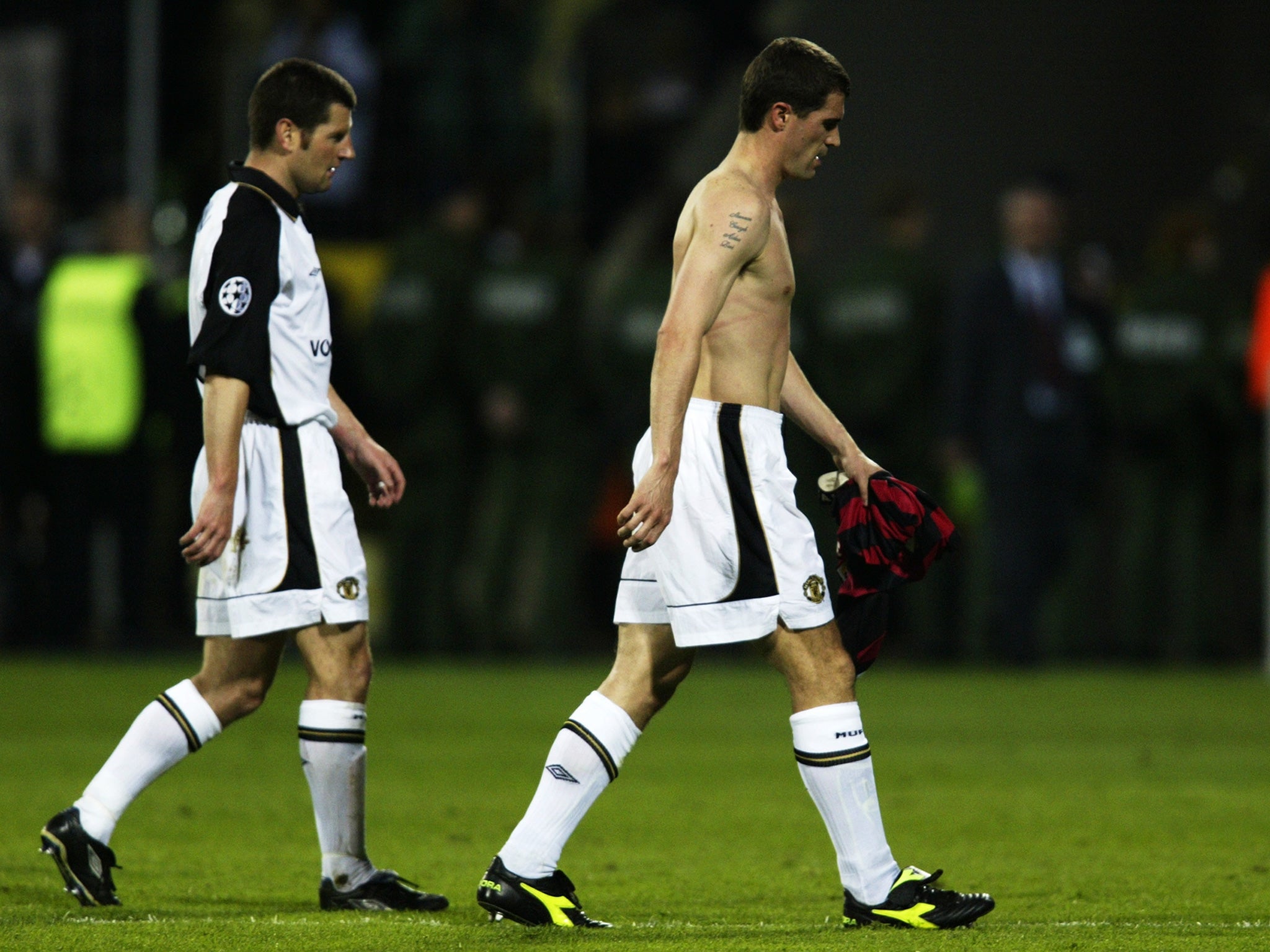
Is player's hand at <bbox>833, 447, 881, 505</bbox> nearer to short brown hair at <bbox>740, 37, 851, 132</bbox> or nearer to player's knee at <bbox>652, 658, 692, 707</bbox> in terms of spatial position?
player's knee at <bbox>652, 658, 692, 707</bbox>

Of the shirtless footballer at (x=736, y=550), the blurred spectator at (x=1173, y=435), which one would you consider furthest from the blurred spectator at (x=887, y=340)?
the shirtless footballer at (x=736, y=550)

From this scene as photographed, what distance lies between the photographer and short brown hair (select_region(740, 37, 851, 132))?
16.6 ft

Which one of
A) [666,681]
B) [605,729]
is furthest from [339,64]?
[605,729]

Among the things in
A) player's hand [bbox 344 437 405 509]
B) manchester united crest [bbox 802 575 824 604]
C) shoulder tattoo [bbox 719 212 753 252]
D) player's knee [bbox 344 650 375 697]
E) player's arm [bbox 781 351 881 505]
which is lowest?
player's knee [bbox 344 650 375 697]

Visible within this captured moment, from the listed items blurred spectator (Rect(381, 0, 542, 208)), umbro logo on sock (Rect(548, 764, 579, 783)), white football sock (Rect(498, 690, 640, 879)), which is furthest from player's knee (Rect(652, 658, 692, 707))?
blurred spectator (Rect(381, 0, 542, 208))

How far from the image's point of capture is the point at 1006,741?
9.09 metres

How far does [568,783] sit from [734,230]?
1.36m

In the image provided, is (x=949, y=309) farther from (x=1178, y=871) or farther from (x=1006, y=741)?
(x=1178, y=871)

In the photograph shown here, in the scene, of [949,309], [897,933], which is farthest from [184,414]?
[897,933]

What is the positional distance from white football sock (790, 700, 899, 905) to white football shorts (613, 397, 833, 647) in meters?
0.25

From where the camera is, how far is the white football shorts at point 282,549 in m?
5.26

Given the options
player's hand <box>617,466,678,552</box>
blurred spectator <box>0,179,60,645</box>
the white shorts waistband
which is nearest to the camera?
player's hand <box>617,466,678,552</box>

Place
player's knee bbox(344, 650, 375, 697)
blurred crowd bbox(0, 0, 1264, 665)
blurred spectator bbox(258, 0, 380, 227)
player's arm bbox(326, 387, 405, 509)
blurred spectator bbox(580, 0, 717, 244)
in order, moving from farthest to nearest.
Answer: blurred spectator bbox(580, 0, 717, 244), blurred spectator bbox(258, 0, 380, 227), blurred crowd bbox(0, 0, 1264, 665), player's arm bbox(326, 387, 405, 509), player's knee bbox(344, 650, 375, 697)

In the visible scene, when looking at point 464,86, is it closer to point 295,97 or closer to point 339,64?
point 339,64
